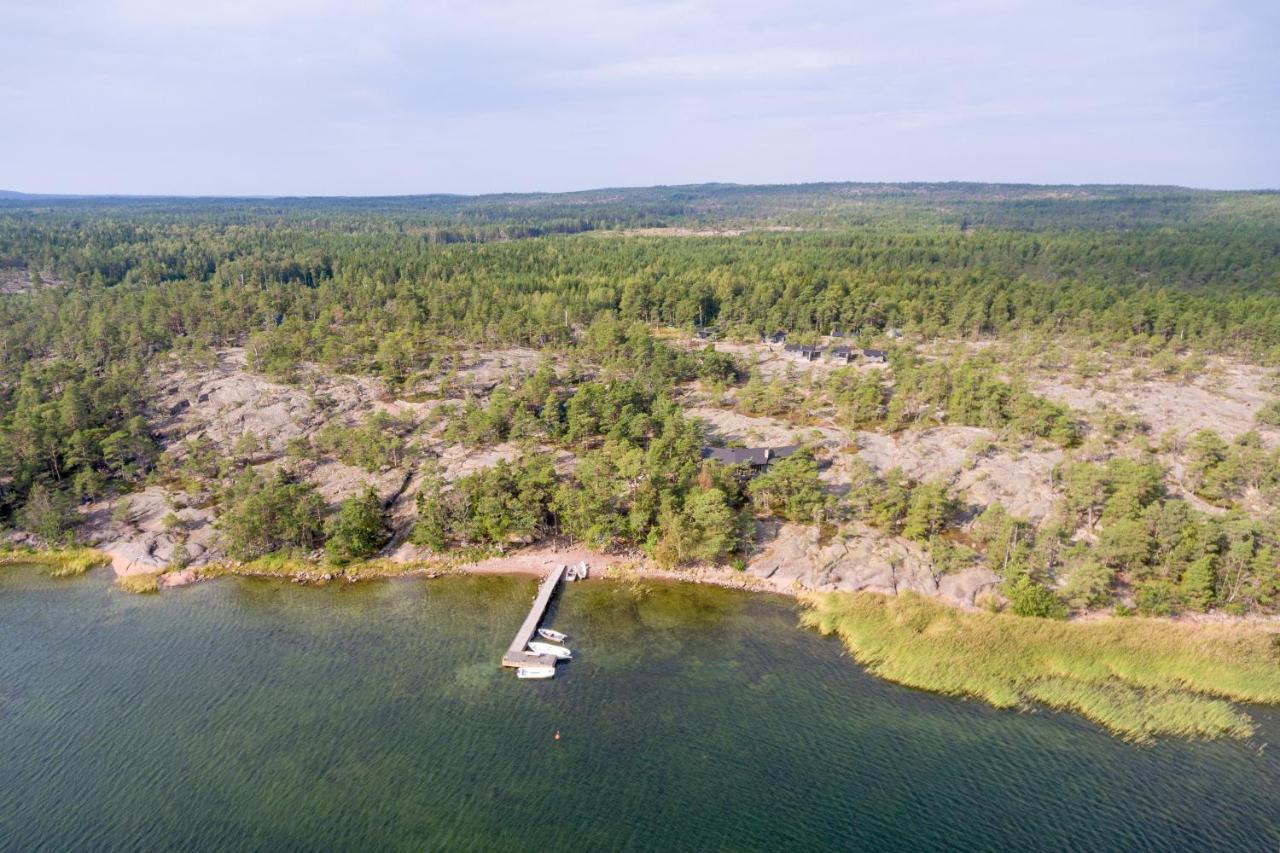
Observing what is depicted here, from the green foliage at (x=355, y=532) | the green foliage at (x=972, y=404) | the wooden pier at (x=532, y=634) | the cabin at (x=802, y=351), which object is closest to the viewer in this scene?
the wooden pier at (x=532, y=634)

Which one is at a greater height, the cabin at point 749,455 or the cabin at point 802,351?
the cabin at point 802,351

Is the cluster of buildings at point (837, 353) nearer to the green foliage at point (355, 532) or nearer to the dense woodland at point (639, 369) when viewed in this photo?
the dense woodland at point (639, 369)

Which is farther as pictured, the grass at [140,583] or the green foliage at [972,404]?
the green foliage at [972,404]

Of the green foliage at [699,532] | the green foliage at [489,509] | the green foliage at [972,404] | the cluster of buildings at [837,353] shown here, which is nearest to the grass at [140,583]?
the green foliage at [489,509]

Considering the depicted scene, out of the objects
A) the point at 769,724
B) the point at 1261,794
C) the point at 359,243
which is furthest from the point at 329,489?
the point at 359,243

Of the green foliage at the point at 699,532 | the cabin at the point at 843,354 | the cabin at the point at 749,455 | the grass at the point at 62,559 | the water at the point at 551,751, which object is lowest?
the water at the point at 551,751

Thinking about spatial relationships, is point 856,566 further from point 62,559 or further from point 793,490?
point 62,559

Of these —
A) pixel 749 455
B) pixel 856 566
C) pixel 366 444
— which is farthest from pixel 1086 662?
pixel 366 444
